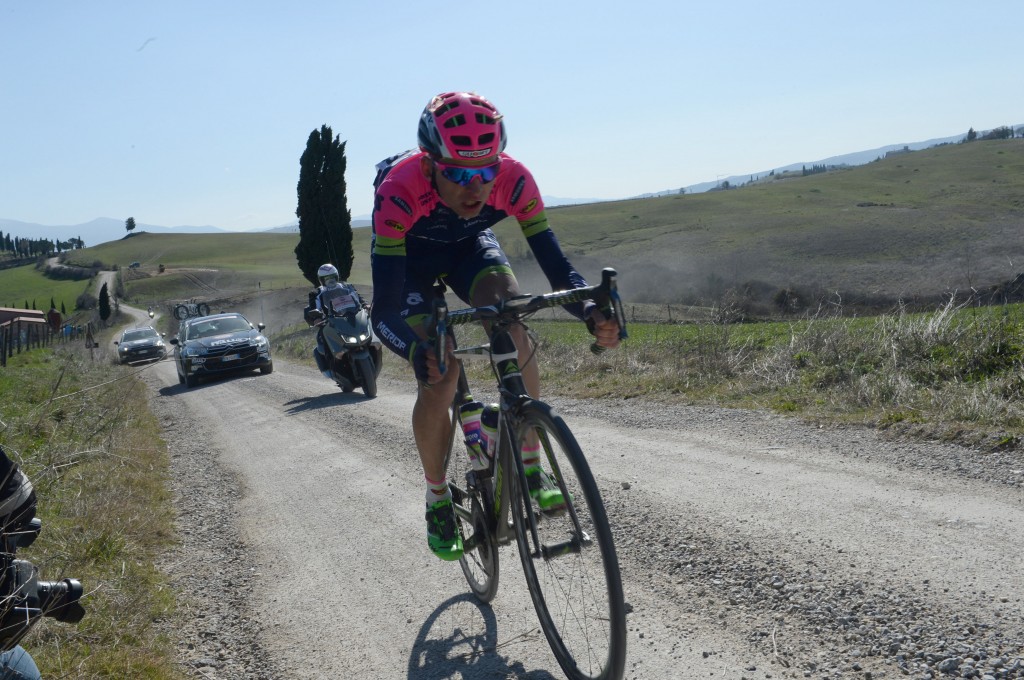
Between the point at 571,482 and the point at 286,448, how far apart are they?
6.34 meters

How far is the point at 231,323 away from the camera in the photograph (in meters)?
20.2

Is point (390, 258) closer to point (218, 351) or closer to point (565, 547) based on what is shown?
point (565, 547)

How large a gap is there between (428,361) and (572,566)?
95 cm

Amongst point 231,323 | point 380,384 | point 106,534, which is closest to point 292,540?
point 106,534

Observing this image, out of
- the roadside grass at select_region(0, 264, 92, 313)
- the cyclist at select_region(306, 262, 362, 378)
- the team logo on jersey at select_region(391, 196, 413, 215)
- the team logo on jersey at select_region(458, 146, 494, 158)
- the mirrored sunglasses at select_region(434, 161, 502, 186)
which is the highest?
Answer: the roadside grass at select_region(0, 264, 92, 313)

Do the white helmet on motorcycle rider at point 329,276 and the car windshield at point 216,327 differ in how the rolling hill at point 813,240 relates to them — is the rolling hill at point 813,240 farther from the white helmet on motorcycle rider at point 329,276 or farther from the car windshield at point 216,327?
the car windshield at point 216,327

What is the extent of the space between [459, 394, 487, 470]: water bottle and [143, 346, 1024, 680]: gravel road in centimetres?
74

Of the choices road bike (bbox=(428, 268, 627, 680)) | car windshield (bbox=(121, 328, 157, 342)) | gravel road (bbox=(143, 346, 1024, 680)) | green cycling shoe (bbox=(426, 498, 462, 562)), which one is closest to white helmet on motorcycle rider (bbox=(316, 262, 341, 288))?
gravel road (bbox=(143, 346, 1024, 680))

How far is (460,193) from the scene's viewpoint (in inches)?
148

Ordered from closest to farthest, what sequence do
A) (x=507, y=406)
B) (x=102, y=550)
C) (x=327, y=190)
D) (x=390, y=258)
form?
(x=507, y=406) → (x=390, y=258) → (x=102, y=550) → (x=327, y=190)

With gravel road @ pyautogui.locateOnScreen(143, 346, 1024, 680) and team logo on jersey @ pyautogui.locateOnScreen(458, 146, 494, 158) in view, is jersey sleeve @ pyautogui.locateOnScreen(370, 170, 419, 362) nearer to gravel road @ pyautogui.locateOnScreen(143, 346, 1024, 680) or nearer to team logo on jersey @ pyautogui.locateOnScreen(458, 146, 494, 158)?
team logo on jersey @ pyautogui.locateOnScreen(458, 146, 494, 158)

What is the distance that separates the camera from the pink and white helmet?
11.4 ft

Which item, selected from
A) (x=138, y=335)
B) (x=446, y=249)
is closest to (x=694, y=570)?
(x=446, y=249)

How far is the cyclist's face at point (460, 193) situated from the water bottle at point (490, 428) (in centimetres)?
96
